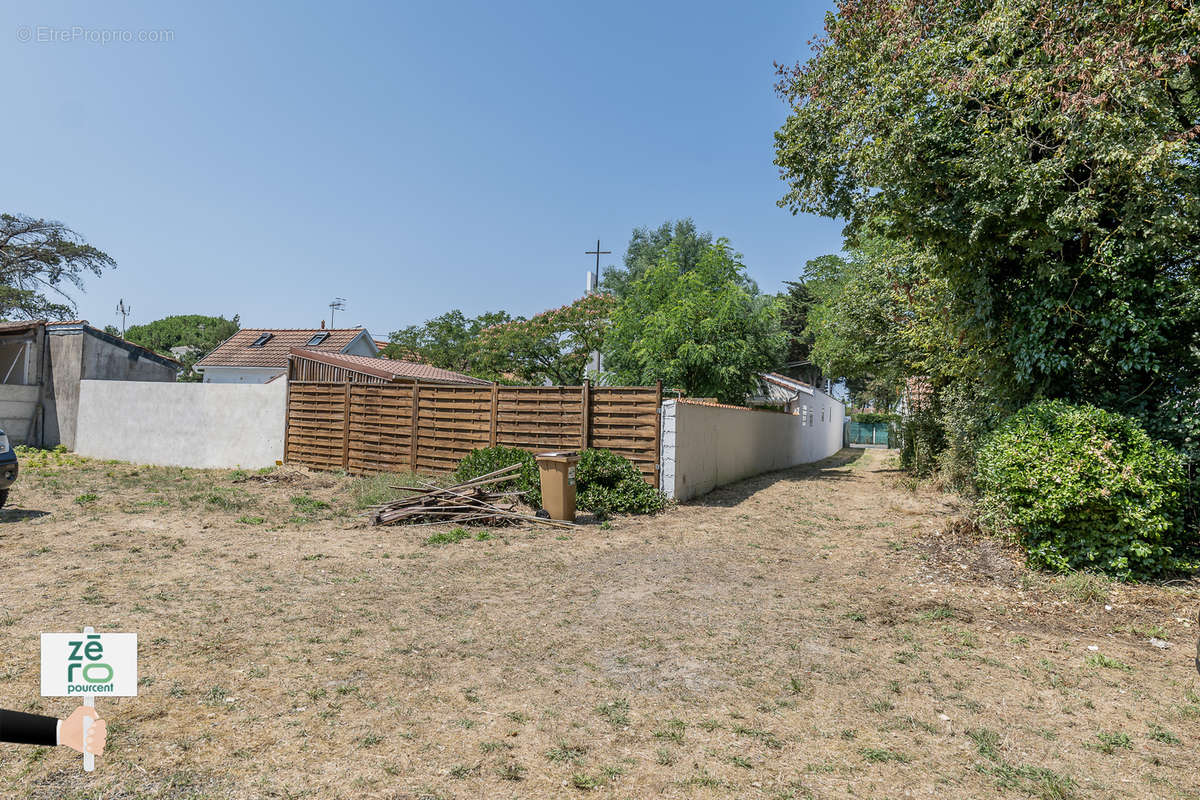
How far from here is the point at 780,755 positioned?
10.8 feet

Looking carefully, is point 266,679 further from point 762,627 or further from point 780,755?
point 762,627

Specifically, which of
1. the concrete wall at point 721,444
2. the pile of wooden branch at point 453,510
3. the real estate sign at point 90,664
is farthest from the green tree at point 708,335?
the real estate sign at point 90,664

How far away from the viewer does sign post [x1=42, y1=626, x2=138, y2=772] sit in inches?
66.4

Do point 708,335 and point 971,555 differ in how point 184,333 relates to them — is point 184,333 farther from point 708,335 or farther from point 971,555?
point 971,555

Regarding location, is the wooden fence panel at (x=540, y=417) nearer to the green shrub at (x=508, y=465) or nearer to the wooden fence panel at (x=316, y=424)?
the green shrub at (x=508, y=465)

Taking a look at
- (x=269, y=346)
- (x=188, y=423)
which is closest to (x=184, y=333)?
(x=269, y=346)

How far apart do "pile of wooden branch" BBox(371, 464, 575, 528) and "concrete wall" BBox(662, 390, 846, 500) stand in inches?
112

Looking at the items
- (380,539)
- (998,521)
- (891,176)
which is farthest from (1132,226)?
(380,539)

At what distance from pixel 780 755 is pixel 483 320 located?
1230 inches

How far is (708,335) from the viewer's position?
19641mm

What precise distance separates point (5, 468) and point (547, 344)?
2016cm

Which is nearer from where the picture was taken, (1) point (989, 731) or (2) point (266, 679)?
(1) point (989, 731)

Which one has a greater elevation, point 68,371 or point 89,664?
point 68,371

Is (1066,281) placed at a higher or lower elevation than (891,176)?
Result: lower
